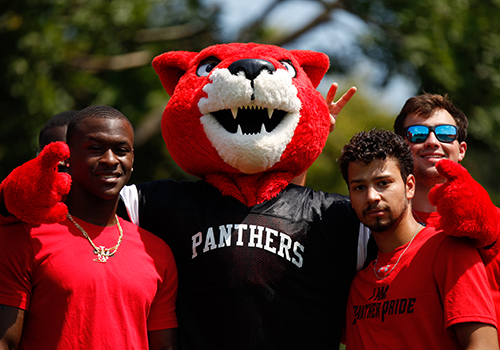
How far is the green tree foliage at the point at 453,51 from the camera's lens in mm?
8586

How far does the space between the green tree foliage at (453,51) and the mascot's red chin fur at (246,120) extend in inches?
221

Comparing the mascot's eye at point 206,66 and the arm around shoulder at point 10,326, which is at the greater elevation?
the mascot's eye at point 206,66

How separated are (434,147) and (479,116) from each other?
5760 mm

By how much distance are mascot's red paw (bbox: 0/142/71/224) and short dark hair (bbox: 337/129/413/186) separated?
158cm

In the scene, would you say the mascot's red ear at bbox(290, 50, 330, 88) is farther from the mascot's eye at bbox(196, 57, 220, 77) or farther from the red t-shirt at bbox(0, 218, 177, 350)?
the red t-shirt at bbox(0, 218, 177, 350)

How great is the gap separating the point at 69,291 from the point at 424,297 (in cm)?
180

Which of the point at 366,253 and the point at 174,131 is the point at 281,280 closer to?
the point at 366,253

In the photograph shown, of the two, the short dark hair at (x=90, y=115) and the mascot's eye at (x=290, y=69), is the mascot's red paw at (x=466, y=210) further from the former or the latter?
the short dark hair at (x=90, y=115)

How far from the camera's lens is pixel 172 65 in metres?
3.70

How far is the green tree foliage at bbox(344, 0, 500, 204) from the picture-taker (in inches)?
338

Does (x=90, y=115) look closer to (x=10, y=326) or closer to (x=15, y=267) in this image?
(x=15, y=267)

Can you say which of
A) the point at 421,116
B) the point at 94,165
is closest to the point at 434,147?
the point at 421,116

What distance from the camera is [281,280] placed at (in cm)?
324

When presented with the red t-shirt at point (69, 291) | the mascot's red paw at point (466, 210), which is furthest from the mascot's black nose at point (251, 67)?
the red t-shirt at point (69, 291)
